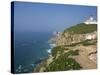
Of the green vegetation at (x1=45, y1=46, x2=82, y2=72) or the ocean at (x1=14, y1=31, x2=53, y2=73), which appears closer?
the ocean at (x1=14, y1=31, x2=53, y2=73)

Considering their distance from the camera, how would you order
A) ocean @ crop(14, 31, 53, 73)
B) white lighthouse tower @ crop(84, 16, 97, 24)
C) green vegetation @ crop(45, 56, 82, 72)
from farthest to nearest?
white lighthouse tower @ crop(84, 16, 97, 24)
green vegetation @ crop(45, 56, 82, 72)
ocean @ crop(14, 31, 53, 73)

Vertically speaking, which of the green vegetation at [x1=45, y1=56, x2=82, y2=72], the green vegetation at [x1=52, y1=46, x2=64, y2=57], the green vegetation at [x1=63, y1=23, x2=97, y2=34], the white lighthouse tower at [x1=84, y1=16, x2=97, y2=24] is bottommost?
the green vegetation at [x1=45, y1=56, x2=82, y2=72]

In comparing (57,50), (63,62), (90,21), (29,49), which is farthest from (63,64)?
(90,21)

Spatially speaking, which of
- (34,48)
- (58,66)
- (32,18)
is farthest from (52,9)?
(58,66)

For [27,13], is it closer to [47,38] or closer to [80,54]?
[47,38]

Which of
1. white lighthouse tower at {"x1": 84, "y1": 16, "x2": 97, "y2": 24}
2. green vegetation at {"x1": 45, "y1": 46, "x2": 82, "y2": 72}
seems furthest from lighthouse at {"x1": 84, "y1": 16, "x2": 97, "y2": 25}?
green vegetation at {"x1": 45, "y1": 46, "x2": 82, "y2": 72}

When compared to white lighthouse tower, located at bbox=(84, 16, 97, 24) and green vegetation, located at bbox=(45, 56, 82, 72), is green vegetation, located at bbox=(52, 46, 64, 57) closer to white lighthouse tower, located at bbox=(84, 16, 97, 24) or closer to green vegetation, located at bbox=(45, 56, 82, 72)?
green vegetation, located at bbox=(45, 56, 82, 72)

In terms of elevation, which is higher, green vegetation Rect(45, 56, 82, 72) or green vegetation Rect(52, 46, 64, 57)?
green vegetation Rect(52, 46, 64, 57)
